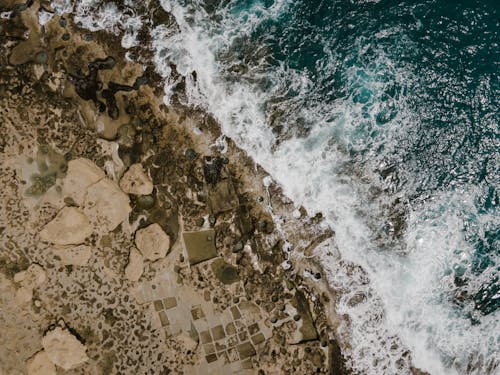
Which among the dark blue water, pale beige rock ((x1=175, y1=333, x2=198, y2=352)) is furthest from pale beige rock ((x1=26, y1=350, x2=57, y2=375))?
the dark blue water

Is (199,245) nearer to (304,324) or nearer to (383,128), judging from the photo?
(304,324)

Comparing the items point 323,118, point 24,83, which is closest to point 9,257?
point 24,83

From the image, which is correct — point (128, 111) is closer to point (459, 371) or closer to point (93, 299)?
point (93, 299)

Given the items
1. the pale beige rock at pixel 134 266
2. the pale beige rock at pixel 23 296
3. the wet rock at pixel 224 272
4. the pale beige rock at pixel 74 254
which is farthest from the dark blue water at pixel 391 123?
the pale beige rock at pixel 23 296

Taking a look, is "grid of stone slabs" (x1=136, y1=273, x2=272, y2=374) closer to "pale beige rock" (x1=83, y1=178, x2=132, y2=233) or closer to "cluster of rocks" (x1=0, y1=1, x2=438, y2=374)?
"cluster of rocks" (x1=0, y1=1, x2=438, y2=374)

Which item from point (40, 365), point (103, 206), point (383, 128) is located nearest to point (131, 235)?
point (103, 206)
